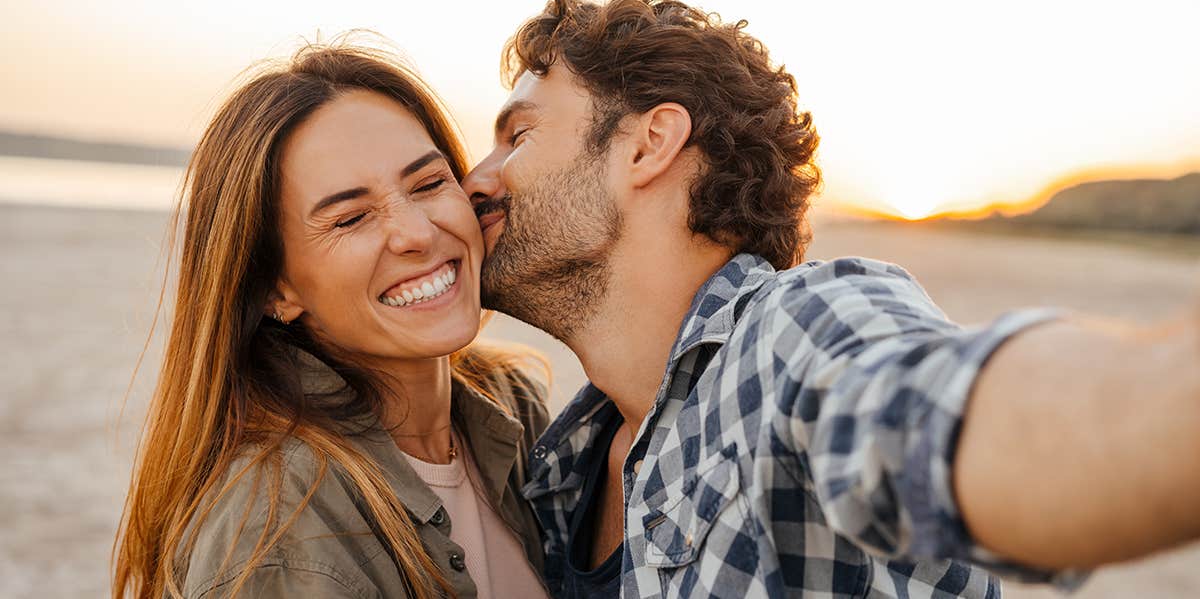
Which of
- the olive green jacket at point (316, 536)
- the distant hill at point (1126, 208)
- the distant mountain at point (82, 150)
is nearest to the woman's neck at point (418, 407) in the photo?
the olive green jacket at point (316, 536)

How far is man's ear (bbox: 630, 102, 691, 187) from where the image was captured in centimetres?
261

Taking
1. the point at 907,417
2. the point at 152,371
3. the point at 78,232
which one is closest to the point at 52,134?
the point at 78,232

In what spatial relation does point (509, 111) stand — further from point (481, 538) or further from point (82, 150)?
point (82, 150)

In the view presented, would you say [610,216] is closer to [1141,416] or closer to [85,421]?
[1141,416]

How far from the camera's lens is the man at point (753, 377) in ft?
3.13

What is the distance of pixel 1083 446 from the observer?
36.9 inches

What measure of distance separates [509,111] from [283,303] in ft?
2.74

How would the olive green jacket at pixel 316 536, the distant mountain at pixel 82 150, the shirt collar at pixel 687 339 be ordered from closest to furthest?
the olive green jacket at pixel 316 536
the shirt collar at pixel 687 339
the distant mountain at pixel 82 150

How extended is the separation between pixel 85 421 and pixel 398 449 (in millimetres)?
5044

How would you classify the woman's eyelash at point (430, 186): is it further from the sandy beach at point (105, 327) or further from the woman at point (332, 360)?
the sandy beach at point (105, 327)

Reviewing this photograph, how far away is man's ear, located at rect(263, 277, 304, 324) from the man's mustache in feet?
1.82

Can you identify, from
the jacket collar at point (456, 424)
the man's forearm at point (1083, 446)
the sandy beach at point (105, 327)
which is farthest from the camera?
the sandy beach at point (105, 327)

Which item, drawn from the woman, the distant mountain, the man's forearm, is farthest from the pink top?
the distant mountain

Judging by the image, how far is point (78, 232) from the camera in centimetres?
1623
